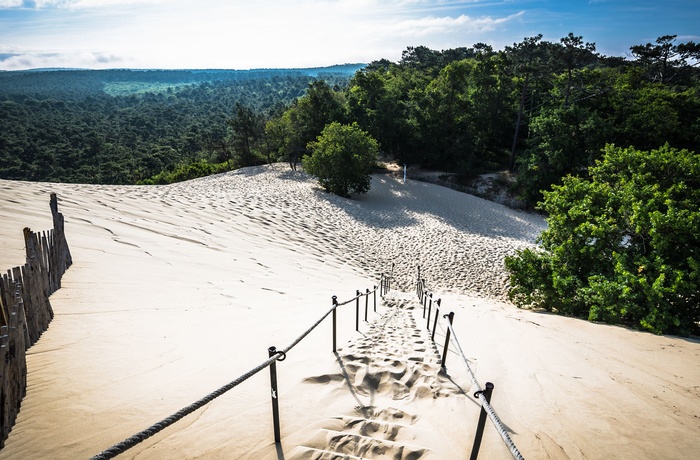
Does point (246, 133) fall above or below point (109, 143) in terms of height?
above

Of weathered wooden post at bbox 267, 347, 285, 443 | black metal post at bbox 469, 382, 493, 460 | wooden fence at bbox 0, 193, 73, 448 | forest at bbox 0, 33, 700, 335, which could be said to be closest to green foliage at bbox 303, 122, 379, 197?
forest at bbox 0, 33, 700, 335

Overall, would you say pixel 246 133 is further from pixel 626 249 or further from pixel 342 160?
pixel 626 249

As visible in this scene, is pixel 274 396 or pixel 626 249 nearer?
pixel 274 396

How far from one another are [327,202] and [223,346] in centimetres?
1603

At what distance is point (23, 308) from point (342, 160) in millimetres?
19865

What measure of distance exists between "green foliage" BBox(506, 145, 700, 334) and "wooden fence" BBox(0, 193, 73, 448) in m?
9.59

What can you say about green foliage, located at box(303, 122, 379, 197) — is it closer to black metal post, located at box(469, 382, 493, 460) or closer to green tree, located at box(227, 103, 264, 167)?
green tree, located at box(227, 103, 264, 167)

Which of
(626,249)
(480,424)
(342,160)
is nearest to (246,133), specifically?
(342,160)

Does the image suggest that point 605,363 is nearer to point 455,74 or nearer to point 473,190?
point 473,190

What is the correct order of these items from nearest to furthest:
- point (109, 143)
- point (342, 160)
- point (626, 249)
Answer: point (626, 249)
point (342, 160)
point (109, 143)

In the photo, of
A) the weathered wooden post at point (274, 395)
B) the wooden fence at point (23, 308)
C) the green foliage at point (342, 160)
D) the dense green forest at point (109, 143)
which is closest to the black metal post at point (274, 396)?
the weathered wooden post at point (274, 395)

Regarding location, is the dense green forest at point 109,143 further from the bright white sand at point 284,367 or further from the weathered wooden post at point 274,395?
the weathered wooden post at point 274,395

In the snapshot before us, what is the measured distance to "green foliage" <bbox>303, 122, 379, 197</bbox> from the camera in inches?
877

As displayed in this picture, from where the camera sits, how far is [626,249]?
8539 millimetres
